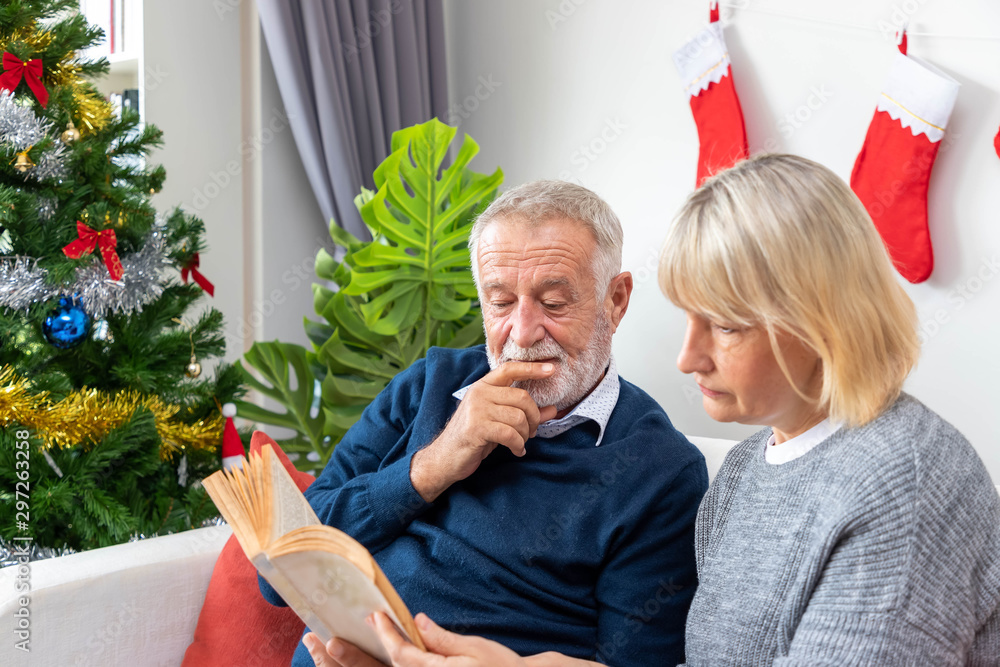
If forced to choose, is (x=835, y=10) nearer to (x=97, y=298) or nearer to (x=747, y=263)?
(x=747, y=263)

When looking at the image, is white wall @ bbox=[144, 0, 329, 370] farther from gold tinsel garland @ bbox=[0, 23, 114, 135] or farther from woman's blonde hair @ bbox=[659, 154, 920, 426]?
woman's blonde hair @ bbox=[659, 154, 920, 426]

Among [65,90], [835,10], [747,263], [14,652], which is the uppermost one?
[835,10]

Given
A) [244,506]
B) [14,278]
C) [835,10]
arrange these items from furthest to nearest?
[835,10] → [14,278] → [244,506]

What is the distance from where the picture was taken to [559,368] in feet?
4.46

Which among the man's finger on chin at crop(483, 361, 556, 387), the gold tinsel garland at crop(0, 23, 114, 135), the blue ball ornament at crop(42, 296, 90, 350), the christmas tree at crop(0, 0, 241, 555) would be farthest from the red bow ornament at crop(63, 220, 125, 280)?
the man's finger on chin at crop(483, 361, 556, 387)

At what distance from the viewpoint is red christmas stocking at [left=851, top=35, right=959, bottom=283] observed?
175 cm

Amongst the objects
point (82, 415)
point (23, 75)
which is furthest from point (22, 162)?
point (82, 415)

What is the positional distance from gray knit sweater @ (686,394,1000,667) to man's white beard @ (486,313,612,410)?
47cm

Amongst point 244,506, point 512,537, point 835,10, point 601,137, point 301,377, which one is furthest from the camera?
point 601,137

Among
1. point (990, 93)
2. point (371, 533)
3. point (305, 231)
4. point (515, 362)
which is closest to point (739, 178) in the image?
point (515, 362)

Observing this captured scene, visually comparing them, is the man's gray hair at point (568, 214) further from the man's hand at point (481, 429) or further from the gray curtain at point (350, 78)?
the gray curtain at point (350, 78)

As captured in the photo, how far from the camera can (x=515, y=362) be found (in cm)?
133

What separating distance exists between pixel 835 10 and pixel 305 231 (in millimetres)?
2006

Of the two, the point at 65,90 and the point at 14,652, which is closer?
the point at 14,652
